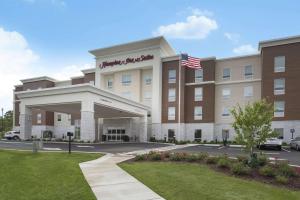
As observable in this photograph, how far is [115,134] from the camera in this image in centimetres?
5212

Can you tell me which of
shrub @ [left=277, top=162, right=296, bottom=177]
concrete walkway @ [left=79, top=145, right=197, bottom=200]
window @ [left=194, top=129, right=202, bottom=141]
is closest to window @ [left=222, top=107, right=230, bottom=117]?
window @ [left=194, top=129, right=202, bottom=141]

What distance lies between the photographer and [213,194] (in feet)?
28.5

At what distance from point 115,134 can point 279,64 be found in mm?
27637

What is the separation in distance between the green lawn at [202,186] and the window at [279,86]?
3230cm

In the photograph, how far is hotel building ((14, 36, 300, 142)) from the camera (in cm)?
3978

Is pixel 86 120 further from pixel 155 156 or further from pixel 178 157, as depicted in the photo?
pixel 178 157

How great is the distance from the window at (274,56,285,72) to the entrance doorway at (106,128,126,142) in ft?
83.1

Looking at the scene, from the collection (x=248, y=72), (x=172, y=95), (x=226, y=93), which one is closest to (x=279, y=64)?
(x=248, y=72)

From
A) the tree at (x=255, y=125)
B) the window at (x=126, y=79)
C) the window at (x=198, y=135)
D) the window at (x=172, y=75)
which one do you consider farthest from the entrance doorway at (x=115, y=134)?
the tree at (x=255, y=125)

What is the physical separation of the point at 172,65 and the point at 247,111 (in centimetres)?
3544

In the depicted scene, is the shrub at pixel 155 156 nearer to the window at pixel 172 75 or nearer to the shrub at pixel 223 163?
the shrub at pixel 223 163

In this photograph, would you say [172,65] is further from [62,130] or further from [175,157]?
[175,157]

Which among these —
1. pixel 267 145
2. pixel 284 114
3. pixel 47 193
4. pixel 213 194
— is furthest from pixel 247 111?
pixel 284 114

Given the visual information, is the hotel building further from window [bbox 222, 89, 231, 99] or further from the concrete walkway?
the concrete walkway
